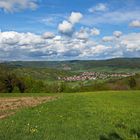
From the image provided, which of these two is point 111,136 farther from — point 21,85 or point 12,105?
point 21,85

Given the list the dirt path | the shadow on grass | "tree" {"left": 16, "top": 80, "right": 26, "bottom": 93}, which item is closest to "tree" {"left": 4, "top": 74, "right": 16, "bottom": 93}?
"tree" {"left": 16, "top": 80, "right": 26, "bottom": 93}

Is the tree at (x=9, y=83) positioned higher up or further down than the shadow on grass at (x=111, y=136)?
further down

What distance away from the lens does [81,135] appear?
16016 millimetres

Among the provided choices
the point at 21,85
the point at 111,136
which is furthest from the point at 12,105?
the point at 21,85

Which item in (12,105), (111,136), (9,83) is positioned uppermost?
(111,136)

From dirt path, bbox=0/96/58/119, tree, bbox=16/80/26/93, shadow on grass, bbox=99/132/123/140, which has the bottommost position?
tree, bbox=16/80/26/93

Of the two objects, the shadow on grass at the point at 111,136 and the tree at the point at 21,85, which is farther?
the tree at the point at 21,85

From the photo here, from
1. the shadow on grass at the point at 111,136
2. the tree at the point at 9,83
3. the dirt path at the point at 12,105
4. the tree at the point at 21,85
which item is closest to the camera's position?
the shadow on grass at the point at 111,136

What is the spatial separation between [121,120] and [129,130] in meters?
3.85

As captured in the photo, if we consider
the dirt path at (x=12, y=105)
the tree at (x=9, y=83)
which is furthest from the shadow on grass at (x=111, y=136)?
the tree at (x=9, y=83)

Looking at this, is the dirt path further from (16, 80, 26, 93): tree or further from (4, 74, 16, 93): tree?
(16, 80, 26, 93): tree

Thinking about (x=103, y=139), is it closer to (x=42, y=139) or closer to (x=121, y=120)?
(x=42, y=139)

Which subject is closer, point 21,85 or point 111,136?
point 111,136

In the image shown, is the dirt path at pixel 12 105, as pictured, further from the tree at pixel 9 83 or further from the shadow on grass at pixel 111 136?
the tree at pixel 9 83
